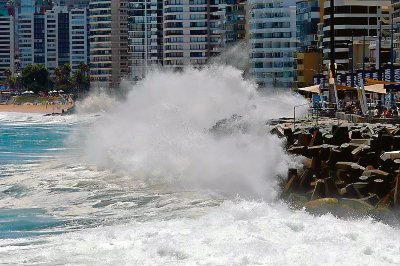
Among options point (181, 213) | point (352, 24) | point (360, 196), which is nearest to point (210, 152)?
point (181, 213)

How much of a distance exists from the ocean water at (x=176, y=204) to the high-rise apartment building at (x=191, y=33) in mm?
89612

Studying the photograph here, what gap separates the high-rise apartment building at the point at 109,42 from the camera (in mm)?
177875

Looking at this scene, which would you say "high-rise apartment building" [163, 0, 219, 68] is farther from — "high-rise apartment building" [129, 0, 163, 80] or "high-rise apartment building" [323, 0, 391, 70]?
"high-rise apartment building" [323, 0, 391, 70]

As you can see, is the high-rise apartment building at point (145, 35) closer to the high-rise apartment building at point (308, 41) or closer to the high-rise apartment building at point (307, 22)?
the high-rise apartment building at point (307, 22)

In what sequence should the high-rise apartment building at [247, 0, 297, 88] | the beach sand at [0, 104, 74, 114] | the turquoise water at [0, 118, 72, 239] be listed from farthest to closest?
the beach sand at [0, 104, 74, 114] → the high-rise apartment building at [247, 0, 297, 88] → the turquoise water at [0, 118, 72, 239]

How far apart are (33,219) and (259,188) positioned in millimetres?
6395

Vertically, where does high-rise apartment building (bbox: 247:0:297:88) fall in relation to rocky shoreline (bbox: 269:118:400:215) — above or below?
above

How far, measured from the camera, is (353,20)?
305 feet

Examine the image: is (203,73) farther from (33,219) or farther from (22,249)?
(22,249)

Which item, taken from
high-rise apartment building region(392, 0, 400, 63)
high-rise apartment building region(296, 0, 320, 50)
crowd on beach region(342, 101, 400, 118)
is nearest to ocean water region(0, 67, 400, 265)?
crowd on beach region(342, 101, 400, 118)

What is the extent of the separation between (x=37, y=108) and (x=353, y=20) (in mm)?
95724

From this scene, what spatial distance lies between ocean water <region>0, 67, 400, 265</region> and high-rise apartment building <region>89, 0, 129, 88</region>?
11969cm

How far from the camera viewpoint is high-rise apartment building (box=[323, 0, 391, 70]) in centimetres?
9219

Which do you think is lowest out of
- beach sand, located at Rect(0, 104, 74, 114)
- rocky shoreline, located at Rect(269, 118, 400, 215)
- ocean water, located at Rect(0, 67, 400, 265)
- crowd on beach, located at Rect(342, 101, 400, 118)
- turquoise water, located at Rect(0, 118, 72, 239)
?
beach sand, located at Rect(0, 104, 74, 114)
